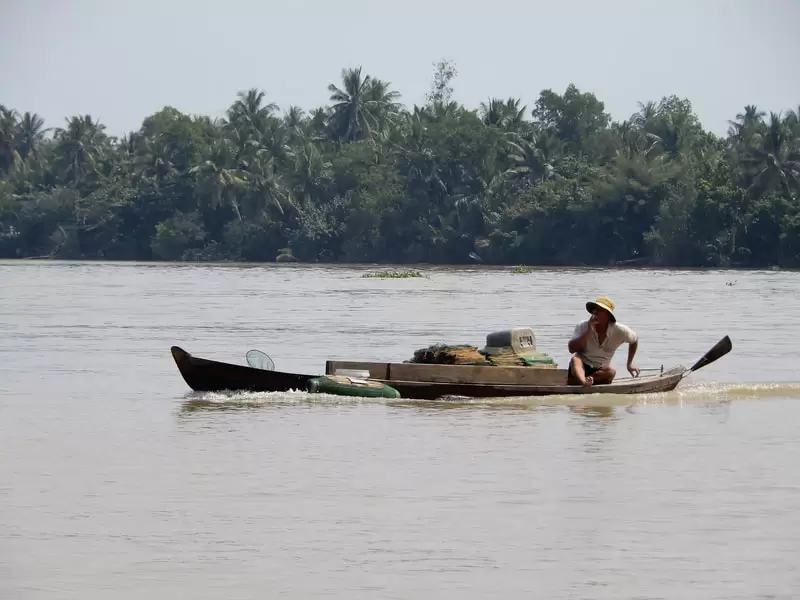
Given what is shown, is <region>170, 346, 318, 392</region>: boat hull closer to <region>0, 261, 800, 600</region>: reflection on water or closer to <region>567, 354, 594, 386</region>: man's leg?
<region>0, 261, 800, 600</region>: reflection on water

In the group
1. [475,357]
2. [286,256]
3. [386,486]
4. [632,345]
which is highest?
[286,256]

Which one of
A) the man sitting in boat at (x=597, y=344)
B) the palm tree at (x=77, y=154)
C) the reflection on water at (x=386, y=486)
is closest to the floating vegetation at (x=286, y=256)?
the palm tree at (x=77, y=154)

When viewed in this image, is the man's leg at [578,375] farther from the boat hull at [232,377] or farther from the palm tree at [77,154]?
the palm tree at [77,154]

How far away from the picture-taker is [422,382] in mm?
17969

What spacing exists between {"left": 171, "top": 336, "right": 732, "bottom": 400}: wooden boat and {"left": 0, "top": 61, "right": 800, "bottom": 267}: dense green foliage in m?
61.1

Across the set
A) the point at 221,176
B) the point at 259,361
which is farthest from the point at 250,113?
the point at 259,361

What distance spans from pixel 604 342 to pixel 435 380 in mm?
1967

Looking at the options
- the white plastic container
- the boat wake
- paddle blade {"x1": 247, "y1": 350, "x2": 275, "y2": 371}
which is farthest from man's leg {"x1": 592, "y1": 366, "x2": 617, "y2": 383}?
paddle blade {"x1": 247, "y1": 350, "x2": 275, "y2": 371}

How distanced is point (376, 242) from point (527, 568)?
86684 mm

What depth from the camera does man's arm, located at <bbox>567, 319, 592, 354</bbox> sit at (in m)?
17.6

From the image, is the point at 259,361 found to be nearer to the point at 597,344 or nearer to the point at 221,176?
the point at 597,344

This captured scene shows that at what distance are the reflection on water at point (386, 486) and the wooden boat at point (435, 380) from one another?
0.14 meters

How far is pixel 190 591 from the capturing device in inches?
359

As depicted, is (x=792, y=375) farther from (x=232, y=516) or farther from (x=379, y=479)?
(x=232, y=516)
